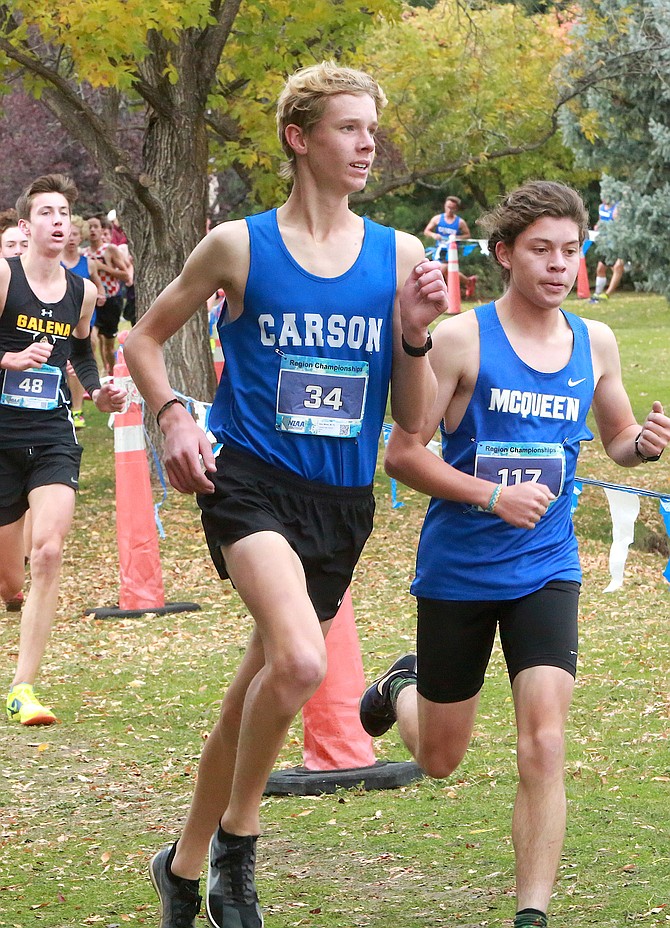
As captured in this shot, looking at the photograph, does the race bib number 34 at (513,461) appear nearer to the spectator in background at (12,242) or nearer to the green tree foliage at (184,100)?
the spectator in background at (12,242)

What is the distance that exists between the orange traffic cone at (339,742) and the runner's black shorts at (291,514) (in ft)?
5.51

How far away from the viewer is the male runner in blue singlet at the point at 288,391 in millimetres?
4008

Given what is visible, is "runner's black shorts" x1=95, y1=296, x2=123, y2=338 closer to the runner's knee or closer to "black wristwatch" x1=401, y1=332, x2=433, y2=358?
"black wristwatch" x1=401, y1=332, x2=433, y2=358

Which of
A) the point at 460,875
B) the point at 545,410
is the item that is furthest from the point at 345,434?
the point at 460,875

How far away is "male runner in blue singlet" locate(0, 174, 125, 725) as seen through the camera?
23.4 feet

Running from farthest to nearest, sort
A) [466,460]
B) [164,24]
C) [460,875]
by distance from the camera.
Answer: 1. [164,24]
2. [460,875]
3. [466,460]

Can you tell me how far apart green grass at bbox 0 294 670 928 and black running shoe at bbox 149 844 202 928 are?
0.30m

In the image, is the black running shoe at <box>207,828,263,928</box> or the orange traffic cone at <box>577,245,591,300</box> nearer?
the black running shoe at <box>207,828,263,928</box>

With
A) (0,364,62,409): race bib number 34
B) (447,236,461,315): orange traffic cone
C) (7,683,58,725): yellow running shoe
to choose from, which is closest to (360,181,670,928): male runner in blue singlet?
(7,683,58,725): yellow running shoe

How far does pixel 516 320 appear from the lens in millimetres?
4465

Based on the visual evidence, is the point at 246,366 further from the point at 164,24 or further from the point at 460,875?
the point at 164,24

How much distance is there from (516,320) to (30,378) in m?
3.83

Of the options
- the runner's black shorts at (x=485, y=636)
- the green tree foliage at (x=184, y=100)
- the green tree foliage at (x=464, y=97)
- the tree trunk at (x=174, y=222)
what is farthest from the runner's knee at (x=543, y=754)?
the green tree foliage at (x=464, y=97)

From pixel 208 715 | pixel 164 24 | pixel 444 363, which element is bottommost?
pixel 208 715
